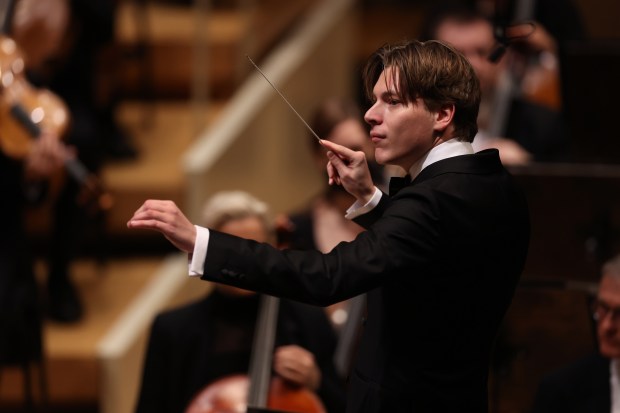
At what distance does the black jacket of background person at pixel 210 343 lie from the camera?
3533 millimetres

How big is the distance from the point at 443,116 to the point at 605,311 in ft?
3.40

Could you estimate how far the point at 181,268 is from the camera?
4.82 metres

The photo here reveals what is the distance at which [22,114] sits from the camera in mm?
3785

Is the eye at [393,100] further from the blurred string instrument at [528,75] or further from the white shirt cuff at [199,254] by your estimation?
the blurred string instrument at [528,75]

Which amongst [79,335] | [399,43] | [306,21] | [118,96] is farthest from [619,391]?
[306,21]

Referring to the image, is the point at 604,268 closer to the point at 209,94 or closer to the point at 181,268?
the point at 181,268

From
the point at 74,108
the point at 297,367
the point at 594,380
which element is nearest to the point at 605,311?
the point at 594,380

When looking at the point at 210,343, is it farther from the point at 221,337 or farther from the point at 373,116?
the point at 373,116

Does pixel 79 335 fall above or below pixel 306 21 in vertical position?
below

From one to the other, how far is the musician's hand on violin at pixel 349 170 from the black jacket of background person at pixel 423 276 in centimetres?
8

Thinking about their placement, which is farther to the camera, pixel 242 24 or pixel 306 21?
pixel 306 21

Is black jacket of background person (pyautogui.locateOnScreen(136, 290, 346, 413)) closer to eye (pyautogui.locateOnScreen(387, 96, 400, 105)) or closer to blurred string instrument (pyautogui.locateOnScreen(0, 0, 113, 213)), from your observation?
blurred string instrument (pyautogui.locateOnScreen(0, 0, 113, 213))

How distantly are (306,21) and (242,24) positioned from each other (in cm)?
60

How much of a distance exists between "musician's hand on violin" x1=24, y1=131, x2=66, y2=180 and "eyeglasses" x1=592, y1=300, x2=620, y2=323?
5.70ft
